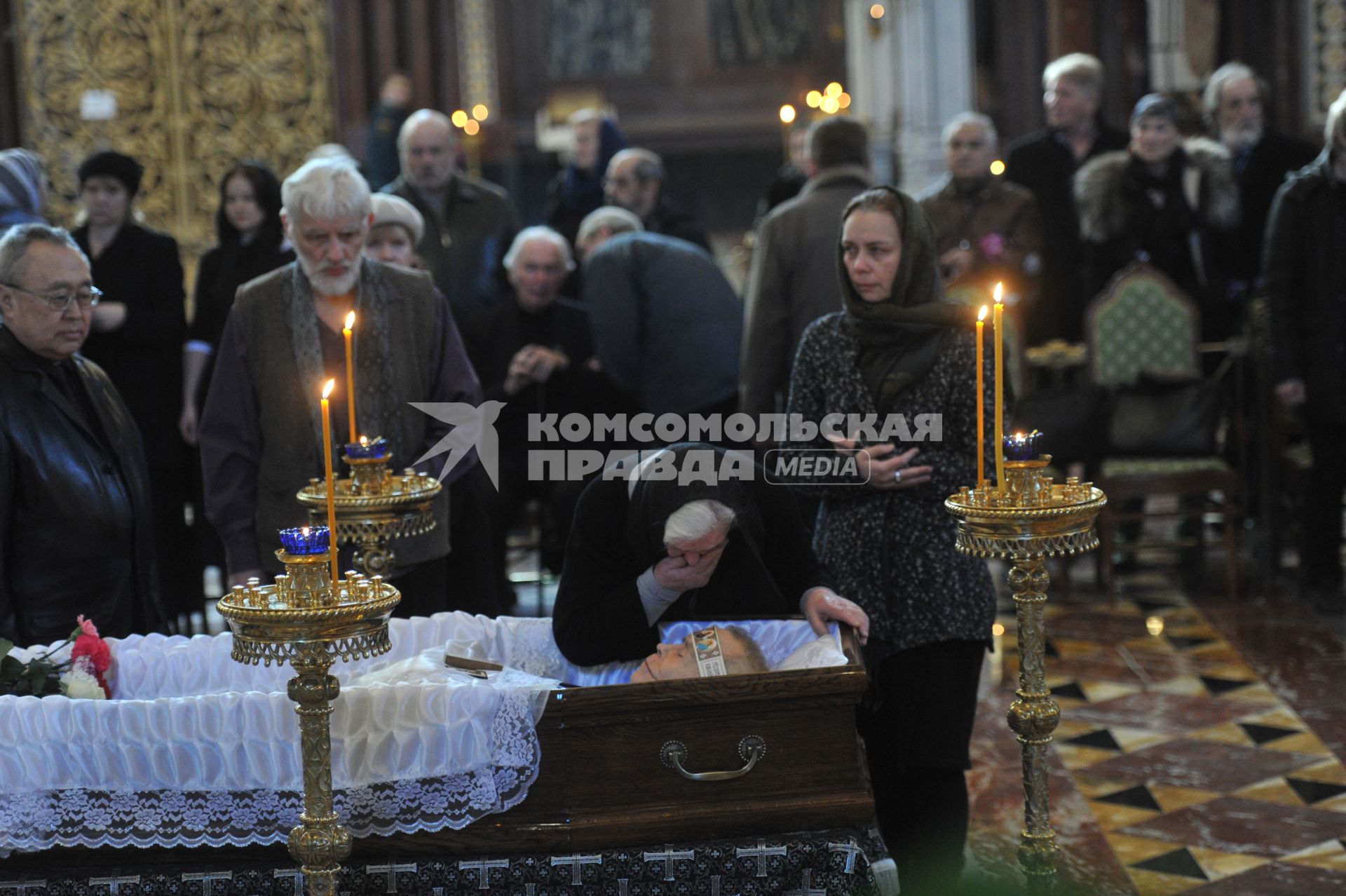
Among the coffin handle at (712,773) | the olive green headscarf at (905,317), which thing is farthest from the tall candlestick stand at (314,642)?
the olive green headscarf at (905,317)

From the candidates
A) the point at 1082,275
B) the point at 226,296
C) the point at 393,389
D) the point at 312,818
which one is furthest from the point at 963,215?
the point at 312,818

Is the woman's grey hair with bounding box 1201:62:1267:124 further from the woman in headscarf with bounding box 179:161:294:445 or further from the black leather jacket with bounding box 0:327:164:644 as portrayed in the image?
the black leather jacket with bounding box 0:327:164:644

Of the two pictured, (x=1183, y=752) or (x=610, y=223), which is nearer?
(x=1183, y=752)

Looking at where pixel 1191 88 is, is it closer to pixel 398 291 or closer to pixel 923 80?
pixel 923 80

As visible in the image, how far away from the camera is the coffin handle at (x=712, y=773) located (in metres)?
2.47

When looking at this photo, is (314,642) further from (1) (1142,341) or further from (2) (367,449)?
(1) (1142,341)

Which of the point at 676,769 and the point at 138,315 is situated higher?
the point at 138,315

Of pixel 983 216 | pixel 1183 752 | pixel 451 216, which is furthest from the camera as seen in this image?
pixel 983 216

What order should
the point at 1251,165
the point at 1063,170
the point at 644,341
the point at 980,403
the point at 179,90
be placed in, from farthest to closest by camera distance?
1. the point at 179,90
2. the point at 1063,170
3. the point at 1251,165
4. the point at 644,341
5. the point at 980,403

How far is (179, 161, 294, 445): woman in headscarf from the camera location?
196 inches

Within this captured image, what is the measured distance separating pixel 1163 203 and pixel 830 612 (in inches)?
147

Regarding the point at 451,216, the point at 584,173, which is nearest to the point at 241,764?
the point at 451,216

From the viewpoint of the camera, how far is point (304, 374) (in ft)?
10.8

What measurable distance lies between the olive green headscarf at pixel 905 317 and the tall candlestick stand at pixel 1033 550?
0.71 meters
